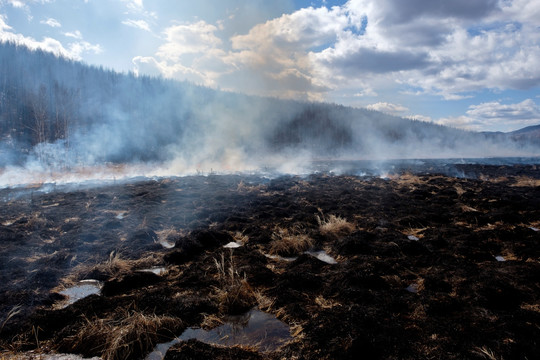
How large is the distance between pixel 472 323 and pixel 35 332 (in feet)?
17.4

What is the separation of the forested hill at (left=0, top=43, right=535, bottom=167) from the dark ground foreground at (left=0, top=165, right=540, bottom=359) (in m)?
31.6

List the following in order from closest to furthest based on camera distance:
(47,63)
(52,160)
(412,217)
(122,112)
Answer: (412,217) → (52,160) → (122,112) → (47,63)

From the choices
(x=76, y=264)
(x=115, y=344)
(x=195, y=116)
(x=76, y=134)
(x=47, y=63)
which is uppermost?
(x=47, y=63)

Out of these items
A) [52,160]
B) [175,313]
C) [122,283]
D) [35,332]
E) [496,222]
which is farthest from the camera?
[52,160]

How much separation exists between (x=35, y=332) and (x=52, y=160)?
134ft

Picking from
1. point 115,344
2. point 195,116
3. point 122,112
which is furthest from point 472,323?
point 122,112

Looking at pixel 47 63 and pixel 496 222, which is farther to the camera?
pixel 47 63

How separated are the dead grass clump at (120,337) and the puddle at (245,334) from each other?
0.14 meters

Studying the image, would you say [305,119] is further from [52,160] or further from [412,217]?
[412,217]

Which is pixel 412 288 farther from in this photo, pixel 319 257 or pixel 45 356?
pixel 45 356

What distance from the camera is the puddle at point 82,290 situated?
193 inches

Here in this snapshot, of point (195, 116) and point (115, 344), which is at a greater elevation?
point (195, 116)

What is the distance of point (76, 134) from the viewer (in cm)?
4675

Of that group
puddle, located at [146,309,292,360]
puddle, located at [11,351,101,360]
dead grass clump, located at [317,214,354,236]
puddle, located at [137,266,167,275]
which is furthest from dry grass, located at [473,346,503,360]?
puddle, located at [137,266,167,275]
